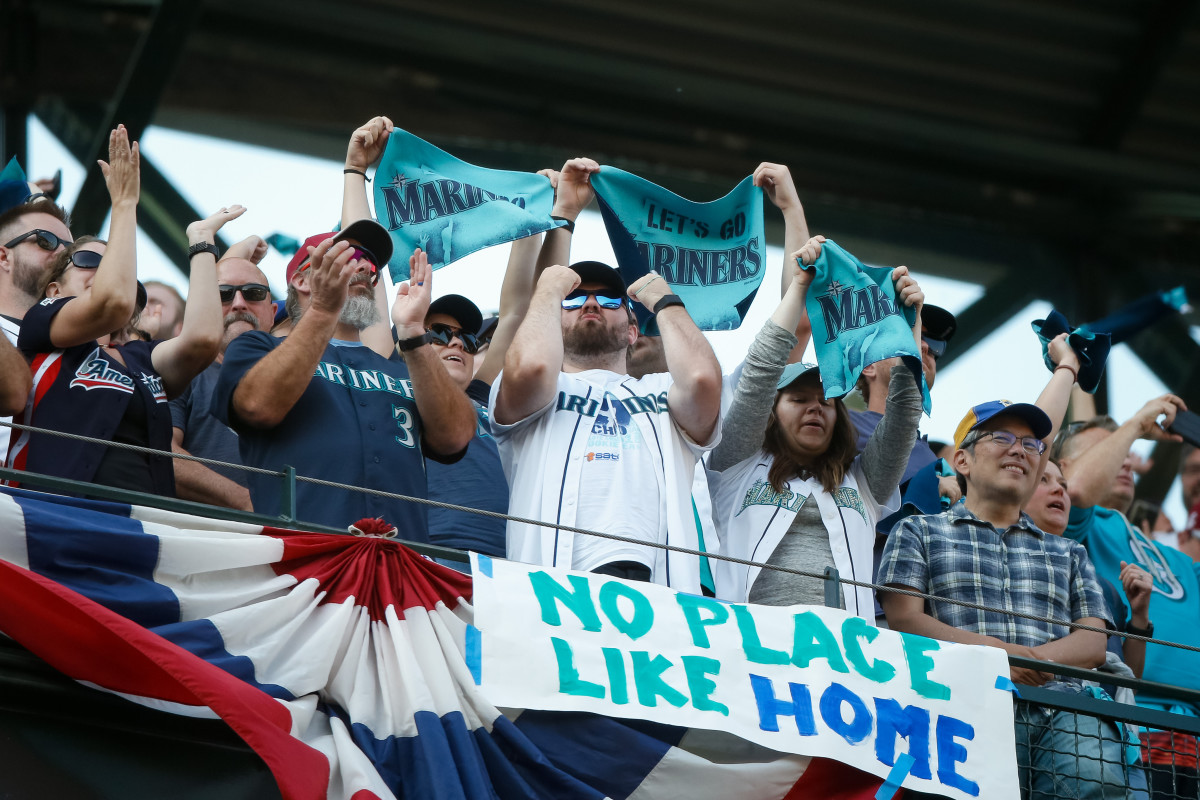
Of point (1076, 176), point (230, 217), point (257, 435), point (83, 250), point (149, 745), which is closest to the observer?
point (149, 745)

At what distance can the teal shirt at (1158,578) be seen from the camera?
636 centimetres

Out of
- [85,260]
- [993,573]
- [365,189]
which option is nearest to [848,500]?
[993,573]

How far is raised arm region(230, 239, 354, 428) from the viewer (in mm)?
4973

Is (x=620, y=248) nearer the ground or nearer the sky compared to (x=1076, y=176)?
nearer the ground

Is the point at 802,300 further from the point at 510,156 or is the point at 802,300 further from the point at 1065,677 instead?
the point at 510,156

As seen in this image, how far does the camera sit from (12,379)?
470 centimetres

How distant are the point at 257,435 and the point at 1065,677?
279 centimetres

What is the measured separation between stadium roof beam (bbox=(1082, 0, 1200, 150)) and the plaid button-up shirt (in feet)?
25.9

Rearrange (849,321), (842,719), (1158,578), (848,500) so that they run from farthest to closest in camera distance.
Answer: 1. (1158,578)
2. (849,321)
3. (848,500)
4. (842,719)

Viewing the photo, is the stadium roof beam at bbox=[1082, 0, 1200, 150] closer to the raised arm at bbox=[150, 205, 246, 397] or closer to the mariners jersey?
the raised arm at bbox=[150, 205, 246, 397]

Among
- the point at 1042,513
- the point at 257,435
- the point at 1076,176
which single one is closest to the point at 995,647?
the point at 1042,513

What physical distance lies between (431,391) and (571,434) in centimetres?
48

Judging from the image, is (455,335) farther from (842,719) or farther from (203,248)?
(842,719)

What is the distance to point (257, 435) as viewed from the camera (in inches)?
200
